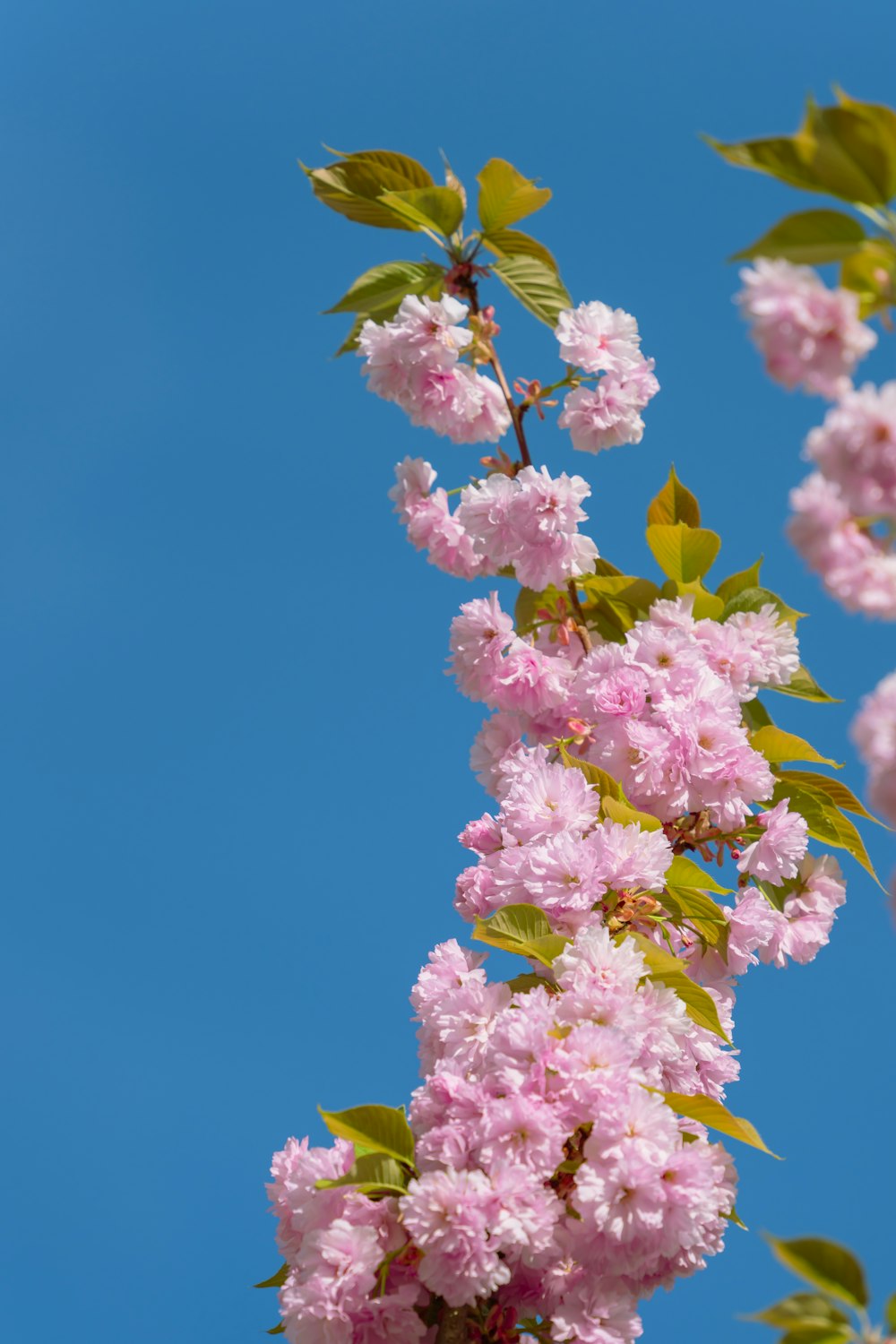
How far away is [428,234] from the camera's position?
2412 mm

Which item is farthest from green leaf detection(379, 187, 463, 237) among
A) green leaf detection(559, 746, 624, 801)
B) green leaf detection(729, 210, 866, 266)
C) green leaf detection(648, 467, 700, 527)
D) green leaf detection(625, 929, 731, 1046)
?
green leaf detection(625, 929, 731, 1046)

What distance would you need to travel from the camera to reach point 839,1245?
3.75 ft

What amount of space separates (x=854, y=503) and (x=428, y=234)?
147 centimetres

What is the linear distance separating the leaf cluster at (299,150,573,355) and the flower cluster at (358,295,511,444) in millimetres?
58

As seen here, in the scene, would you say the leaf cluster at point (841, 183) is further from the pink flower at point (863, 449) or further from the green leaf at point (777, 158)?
the pink flower at point (863, 449)

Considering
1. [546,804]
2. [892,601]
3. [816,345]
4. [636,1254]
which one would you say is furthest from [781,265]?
[636,1254]

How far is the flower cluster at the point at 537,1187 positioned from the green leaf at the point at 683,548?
88cm

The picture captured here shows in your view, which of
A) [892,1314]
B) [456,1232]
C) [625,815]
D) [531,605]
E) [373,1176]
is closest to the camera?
[892,1314]

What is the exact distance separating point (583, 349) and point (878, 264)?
1195 millimetres

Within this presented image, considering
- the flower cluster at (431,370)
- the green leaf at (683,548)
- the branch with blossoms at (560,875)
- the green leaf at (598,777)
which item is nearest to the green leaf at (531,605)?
the branch with blossoms at (560,875)

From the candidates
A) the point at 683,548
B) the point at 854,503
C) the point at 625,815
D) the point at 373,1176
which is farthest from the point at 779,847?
the point at 854,503

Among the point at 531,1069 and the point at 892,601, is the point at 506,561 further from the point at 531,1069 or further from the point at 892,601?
the point at 892,601

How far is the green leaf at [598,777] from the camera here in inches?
83.0

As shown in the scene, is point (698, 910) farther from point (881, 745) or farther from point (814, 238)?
point (814, 238)
